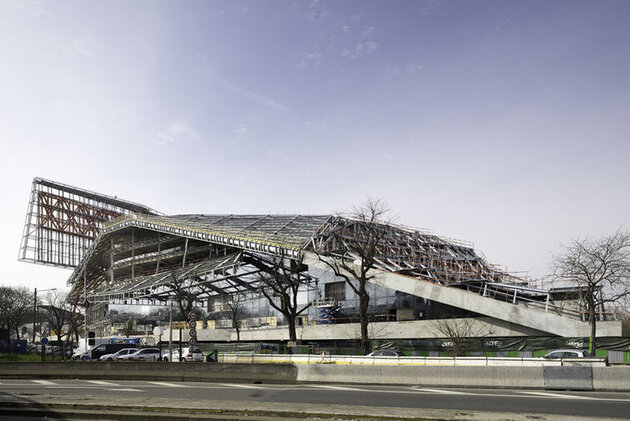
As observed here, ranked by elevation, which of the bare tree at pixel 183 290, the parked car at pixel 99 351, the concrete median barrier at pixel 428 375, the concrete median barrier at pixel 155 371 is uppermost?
the bare tree at pixel 183 290

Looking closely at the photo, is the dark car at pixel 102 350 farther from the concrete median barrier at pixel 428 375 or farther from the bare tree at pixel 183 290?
the concrete median barrier at pixel 428 375

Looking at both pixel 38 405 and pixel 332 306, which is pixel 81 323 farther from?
pixel 38 405

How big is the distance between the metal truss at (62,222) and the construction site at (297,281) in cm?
19

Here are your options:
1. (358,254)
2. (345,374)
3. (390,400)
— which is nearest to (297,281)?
(358,254)

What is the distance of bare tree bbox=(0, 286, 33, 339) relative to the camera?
110562mm

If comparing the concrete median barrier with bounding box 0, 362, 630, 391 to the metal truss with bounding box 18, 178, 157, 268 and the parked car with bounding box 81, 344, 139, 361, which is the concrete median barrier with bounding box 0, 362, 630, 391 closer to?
the parked car with bounding box 81, 344, 139, 361

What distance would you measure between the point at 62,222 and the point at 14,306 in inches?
1559

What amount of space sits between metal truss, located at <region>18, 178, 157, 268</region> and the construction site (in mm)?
192

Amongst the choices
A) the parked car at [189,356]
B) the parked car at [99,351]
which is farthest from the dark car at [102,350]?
the parked car at [189,356]

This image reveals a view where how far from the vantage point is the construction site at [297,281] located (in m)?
48.2

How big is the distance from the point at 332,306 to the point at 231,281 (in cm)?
1960

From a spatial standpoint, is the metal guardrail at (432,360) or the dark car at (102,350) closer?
the metal guardrail at (432,360)

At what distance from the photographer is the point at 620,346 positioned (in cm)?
4200

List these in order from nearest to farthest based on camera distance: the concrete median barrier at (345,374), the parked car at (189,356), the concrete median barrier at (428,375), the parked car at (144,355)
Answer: the concrete median barrier at (345,374)
the concrete median barrier at (428,375)
the parked car at (189,356)
the parked car at (144,355)
